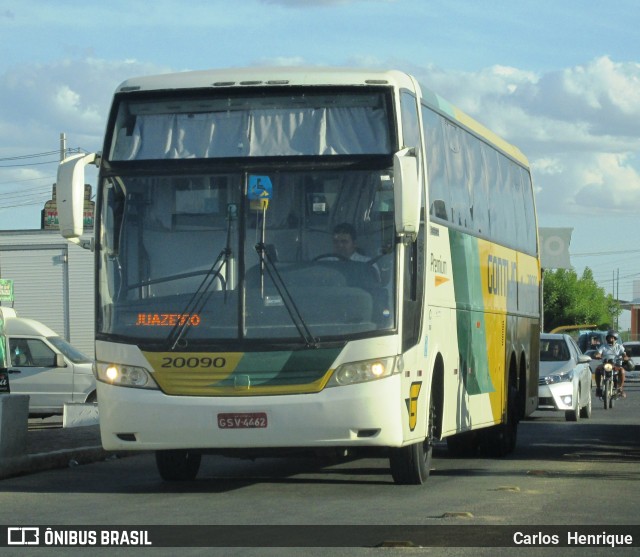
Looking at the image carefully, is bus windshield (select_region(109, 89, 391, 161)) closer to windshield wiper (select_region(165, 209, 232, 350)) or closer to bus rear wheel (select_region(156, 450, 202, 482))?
windshield wiper (select_region(165, 209, 232, 350))

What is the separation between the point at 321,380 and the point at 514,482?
2841 millimetres

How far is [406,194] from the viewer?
1228 cm

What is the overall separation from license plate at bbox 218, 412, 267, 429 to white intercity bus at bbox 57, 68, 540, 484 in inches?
0.5

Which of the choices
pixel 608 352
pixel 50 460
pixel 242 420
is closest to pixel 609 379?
pixel 608 352

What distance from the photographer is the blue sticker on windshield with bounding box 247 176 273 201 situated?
42.1 ft

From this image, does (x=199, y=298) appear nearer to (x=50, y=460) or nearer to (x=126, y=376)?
(x=126, y=376)

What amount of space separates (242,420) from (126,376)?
3.65ft

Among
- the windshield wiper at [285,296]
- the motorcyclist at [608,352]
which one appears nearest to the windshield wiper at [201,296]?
the windshield wiper at [285,296]

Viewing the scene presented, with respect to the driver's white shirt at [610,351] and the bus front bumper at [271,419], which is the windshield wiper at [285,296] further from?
the driver's white shirt at [610,351]

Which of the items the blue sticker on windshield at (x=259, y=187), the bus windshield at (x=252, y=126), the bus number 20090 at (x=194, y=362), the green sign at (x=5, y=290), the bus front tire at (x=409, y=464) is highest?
the bus windshield at (x=252, y=126)

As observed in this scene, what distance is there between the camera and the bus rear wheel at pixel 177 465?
47.0 ft

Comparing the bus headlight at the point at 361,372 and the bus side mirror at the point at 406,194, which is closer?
the bus side mirror at the point at 406,194

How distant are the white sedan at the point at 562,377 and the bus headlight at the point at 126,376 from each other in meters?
15.0

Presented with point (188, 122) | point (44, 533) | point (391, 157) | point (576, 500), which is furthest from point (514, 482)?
point (44, 533)
